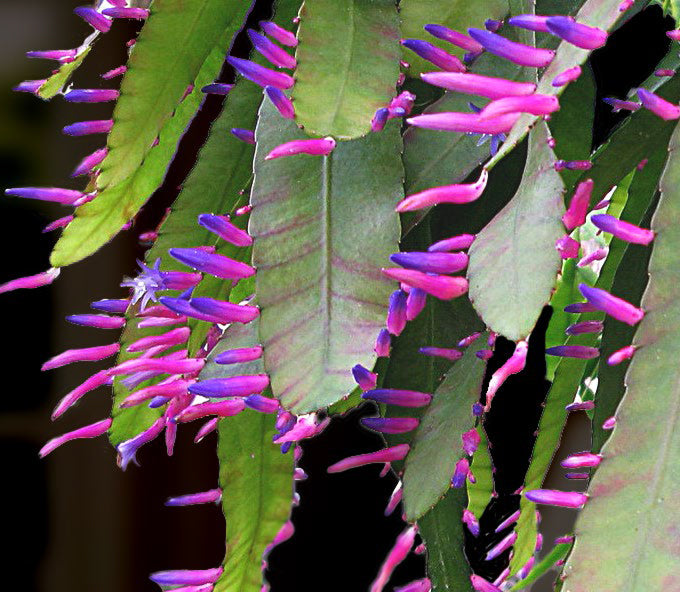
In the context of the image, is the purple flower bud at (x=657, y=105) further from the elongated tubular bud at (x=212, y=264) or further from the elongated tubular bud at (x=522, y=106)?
the elongated tubular bud at (x=212, y=264)

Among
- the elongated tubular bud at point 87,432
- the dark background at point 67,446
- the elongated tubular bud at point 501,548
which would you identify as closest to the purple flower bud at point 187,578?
the elongated tubular bud at point 87,432

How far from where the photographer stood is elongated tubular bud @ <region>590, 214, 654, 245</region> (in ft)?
0.86

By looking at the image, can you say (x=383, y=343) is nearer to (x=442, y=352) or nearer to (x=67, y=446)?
(x=442, y=352)

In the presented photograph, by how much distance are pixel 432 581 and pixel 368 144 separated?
0.18 m

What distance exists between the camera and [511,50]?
29 cm

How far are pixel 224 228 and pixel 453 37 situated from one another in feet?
0.37

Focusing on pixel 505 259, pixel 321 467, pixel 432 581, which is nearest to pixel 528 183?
pixel 505 259

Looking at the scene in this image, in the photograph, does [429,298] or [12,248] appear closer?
[429,298]

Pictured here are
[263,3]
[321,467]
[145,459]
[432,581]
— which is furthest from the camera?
[145,459]

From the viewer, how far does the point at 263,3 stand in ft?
1.78

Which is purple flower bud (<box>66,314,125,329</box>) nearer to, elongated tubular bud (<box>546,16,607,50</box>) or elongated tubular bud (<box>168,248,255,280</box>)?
elongated tubular bud (<box>168,248,255,280</box>)

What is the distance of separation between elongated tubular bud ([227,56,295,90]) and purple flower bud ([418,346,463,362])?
0.12 meters

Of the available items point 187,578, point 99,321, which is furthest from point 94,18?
point 187,578

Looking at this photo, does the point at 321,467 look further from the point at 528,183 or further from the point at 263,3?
the point at 528,183
